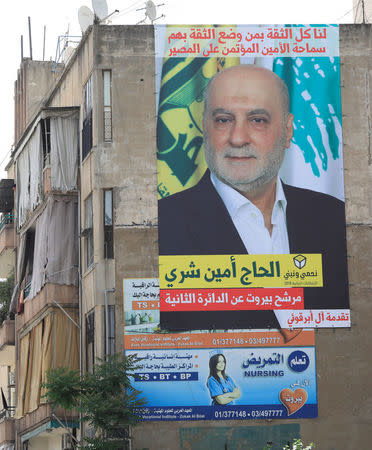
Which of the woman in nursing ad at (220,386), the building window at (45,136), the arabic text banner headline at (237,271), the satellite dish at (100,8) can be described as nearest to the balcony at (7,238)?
the building window at (45,136)

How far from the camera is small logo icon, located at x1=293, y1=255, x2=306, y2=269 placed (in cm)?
3650

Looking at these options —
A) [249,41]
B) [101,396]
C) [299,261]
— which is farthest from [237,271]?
[249,41]

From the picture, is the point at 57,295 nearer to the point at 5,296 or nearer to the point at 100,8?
the point at 100,8

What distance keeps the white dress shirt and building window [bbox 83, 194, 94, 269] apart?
3.63m

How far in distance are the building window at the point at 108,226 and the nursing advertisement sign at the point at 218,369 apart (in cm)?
116

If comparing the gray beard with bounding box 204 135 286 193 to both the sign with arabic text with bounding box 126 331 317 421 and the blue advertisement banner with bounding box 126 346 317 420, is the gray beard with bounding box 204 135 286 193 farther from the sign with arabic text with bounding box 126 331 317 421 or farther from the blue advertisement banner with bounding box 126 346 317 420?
the blue advertisement banner with bounding box 126 346 317 420

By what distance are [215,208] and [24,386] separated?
8470 millimetres

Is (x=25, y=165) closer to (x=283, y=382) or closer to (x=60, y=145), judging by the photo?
(x=60, y=145)

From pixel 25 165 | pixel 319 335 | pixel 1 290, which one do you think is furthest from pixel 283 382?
pixel 1 290

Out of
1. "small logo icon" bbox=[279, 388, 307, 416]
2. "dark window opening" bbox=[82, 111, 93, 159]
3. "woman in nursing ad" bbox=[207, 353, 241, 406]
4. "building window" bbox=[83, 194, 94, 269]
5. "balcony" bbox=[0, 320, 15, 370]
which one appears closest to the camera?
"woman in nursing ad" bbox=[207, 353, 241, 406]

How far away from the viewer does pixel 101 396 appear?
110ft

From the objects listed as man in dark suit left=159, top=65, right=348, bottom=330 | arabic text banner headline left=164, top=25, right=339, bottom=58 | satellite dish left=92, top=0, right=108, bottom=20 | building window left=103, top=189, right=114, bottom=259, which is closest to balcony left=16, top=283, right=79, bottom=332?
building window left=103, top=189, right=114, bottom=259

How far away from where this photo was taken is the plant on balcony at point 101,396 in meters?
33.2

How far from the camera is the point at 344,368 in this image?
36094 millimetres
